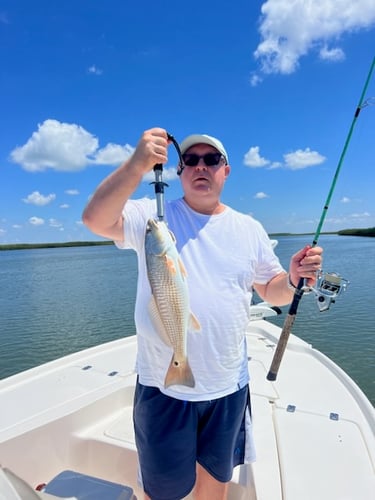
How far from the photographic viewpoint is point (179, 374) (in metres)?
1.76

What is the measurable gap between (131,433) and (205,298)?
1.93m

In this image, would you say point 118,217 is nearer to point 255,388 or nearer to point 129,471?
point 129,471

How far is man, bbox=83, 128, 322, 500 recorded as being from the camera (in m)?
1.92

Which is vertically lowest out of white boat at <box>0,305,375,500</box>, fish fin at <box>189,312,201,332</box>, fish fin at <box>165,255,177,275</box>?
white boat at <box>0,305,375,500</box>


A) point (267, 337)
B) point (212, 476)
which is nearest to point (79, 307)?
point (267, 337)

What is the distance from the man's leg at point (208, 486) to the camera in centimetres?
215

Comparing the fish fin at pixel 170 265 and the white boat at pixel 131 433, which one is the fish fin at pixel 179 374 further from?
the white boat at pixel 131 433

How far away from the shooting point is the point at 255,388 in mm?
3617

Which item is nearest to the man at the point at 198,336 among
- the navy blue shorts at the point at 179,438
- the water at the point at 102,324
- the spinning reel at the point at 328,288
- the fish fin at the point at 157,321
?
the navy blue shorts at the point at 179,438

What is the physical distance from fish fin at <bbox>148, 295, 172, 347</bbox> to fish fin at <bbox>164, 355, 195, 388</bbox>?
0.10 meters

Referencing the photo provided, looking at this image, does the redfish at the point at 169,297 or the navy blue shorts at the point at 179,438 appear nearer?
the redfish at the point at 169,297

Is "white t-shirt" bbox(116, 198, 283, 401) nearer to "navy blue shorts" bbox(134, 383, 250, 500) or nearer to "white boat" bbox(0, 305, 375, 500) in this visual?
"navy blue shorts" bbox(134, 383, 250, 500)

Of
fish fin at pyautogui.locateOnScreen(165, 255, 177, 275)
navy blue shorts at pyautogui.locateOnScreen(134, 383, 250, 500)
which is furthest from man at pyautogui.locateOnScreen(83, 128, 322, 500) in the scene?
fish fin at pyautogui.locateOnScreen(165, 255, 177, 275)

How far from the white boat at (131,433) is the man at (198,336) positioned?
0.36 m
